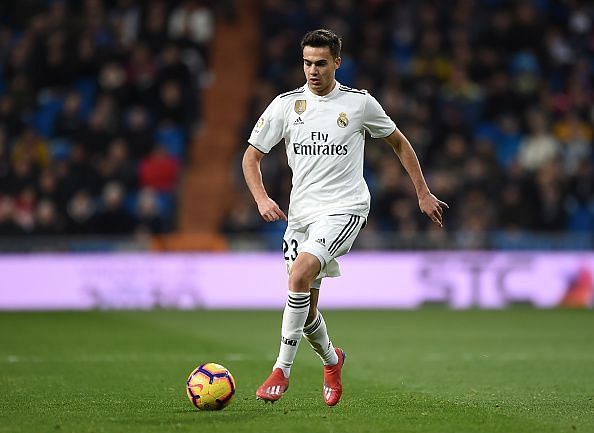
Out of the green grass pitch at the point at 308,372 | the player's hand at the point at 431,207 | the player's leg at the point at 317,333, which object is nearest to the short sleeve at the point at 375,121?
the player's hand at the point at 431,207

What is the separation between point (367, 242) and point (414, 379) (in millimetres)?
9426

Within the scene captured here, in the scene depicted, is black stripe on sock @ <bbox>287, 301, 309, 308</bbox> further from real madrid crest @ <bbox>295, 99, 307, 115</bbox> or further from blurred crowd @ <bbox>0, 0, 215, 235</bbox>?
blurred crowd @ <bbox>0, 0, 215, 235</bbox>

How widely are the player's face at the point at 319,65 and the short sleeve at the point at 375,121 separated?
33cm

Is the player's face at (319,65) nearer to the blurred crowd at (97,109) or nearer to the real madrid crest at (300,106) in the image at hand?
the real madrid crest at (300,106)

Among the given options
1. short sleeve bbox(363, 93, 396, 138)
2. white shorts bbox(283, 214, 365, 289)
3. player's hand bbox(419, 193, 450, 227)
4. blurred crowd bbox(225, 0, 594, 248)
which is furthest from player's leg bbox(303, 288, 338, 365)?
blurred crowd bbox(225, 0, 594, 248)

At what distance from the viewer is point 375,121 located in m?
7.71

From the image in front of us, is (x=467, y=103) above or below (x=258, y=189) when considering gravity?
above

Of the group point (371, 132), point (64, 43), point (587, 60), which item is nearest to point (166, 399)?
point (371, 132)

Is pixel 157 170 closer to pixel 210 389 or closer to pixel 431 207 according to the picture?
pixel 431 207

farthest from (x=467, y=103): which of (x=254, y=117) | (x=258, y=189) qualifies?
(x=258, y=189)

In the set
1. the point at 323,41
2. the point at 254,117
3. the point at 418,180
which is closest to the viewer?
the point at 323,41

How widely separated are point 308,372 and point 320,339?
223 cm

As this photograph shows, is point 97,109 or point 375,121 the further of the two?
point 97,109

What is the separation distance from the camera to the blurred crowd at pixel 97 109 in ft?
62.1
